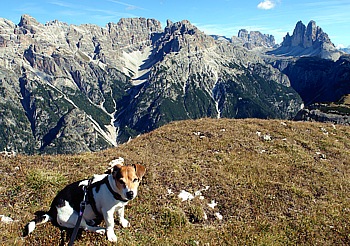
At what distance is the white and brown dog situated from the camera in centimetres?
807

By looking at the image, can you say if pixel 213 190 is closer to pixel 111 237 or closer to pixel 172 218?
pixel 172 218

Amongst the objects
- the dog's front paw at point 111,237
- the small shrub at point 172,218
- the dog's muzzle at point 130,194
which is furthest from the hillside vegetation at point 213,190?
the dog's muzzle at point 130,194

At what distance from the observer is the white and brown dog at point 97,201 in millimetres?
8070

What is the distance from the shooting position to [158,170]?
1497 cm

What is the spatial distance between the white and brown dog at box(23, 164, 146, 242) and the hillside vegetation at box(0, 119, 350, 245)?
35cm

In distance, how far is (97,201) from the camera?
870 centimetres

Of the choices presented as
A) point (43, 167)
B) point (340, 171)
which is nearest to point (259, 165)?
point (340, 171)

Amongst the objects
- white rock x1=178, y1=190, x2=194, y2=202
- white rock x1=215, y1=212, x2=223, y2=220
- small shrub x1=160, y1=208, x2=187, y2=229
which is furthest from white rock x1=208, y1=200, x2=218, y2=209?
small shrub x1=160, y1=208, x2=187, y2=229

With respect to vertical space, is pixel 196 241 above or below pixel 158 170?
below

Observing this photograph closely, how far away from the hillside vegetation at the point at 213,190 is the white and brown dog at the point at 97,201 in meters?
0.35

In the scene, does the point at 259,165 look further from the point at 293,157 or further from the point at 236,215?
the point at 236,215

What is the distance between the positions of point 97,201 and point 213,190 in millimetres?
7154

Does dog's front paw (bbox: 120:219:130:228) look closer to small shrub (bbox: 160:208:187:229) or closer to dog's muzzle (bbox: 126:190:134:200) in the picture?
small shrub (bbox: 160:208:187:229)

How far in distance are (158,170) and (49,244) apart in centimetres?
739
